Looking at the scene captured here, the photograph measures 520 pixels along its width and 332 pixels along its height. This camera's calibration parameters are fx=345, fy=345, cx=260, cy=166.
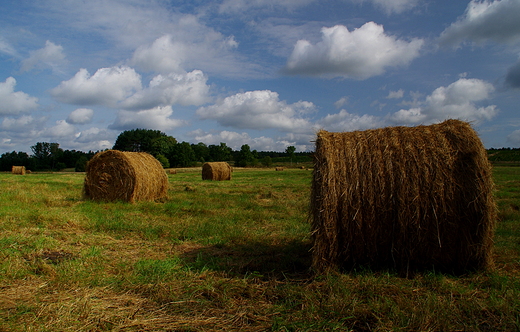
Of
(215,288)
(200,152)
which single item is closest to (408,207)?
(215,288)

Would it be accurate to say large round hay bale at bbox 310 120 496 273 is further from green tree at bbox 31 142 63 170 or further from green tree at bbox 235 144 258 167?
green tree at bbox 31 142 63 170

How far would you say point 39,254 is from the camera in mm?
5457

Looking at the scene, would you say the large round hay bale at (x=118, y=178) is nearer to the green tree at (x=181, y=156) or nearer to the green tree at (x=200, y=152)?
the green tree at (x=181, y=156)

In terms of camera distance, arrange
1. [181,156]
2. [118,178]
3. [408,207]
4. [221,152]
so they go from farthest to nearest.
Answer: [221,152] < [181,156] < [118,178] < [408,207]

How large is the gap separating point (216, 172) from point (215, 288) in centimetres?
2374

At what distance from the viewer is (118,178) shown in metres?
12.1

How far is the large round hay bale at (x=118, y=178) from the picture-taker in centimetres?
1195

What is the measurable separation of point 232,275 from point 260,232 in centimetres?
275

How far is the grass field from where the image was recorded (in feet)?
11.3

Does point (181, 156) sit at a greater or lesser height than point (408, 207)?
greater

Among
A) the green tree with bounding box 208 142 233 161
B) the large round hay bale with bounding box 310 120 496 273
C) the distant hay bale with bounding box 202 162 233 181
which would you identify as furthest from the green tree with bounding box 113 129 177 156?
the large round hay bale with bounding box 310 120 496 273

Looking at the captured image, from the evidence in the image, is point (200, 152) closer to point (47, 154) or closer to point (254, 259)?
point (47, 154)

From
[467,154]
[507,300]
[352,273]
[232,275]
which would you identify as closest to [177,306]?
[232,275]

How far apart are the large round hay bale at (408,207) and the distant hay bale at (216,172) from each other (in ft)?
75.2
